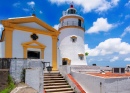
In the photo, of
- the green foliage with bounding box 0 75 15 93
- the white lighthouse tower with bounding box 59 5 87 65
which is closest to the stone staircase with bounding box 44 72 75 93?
the green foliage with bounding box 0 75 15 93

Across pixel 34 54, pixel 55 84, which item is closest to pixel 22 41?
pixel 34 54

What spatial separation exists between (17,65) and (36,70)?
1231 mm

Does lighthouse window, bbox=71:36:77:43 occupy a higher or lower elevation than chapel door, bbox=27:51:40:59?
higher

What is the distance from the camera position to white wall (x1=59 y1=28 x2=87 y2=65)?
22.2 m

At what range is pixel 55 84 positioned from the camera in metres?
12.5

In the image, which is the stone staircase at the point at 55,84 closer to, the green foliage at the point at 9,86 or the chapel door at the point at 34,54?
the green foliage at the point at 9,86

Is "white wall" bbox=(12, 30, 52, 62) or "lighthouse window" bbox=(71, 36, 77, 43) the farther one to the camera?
"lighthouse window" bbox=(71, 36, 77, 43)

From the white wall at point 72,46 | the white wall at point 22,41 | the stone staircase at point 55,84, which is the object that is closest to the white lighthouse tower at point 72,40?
the white wall at point 72,46

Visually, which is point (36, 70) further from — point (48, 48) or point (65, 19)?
point (65, 19)

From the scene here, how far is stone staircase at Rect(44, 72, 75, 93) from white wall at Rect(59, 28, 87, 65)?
809cm

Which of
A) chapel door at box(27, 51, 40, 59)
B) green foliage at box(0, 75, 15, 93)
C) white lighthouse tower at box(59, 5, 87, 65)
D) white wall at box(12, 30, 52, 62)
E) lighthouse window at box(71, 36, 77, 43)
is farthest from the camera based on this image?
lighthouse window at box(71, 36, 77, 43)

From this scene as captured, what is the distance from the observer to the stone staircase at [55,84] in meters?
11.7

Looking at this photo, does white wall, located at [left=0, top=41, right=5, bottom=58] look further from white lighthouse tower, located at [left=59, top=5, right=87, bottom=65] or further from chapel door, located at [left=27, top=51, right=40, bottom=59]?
white lighthouse tower, located at [left=59, top=5, right=87, bottom=65]

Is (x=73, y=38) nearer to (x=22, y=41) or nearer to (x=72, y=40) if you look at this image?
(x=72, y=40)
